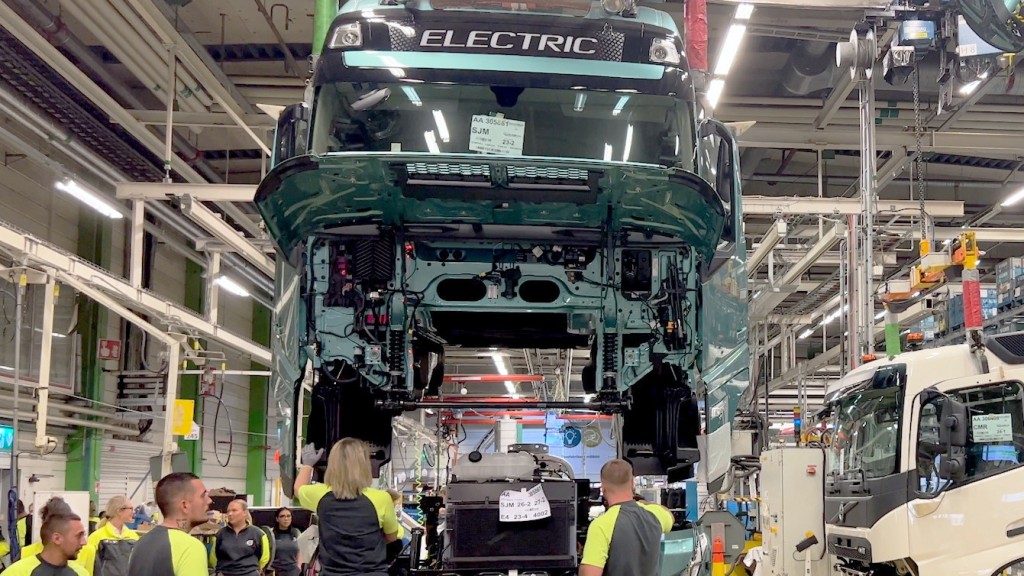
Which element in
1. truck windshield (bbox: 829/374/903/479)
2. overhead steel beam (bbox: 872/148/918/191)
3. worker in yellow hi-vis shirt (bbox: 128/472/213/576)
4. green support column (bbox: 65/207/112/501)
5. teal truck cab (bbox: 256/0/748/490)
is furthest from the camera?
green support column (bbox: 65/207/112/501)

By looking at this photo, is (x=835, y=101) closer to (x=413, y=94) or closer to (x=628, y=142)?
(x=628, y=142)

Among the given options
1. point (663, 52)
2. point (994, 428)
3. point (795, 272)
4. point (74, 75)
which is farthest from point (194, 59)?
point (795, 272)

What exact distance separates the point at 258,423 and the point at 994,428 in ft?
55.4

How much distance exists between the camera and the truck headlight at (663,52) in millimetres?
5629

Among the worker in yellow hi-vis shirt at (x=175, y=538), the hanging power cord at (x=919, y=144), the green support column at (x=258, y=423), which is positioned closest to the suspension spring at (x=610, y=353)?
the worker in yellow hi-vis shirt at (x=175, y=538)

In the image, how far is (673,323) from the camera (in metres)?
5.96

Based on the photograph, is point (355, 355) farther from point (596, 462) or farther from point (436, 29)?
point (596, 462)

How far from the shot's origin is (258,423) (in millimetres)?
21625

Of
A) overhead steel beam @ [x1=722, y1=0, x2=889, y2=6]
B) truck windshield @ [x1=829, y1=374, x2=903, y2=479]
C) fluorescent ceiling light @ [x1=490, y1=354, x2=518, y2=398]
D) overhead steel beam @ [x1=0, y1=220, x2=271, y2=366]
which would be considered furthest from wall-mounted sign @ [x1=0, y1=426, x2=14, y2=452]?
truck windshield @ [x1=829, y1=374, x2=903, y2=479]

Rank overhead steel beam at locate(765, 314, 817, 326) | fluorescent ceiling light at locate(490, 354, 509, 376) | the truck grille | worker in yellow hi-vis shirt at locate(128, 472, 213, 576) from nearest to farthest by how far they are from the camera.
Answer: worker in yellow hi-vis shirt at locate(128, 472, 213, 576) → the truck grille → fluorescent ceiling light at locate(490, 354, 509, 376) → overhead steel beam at locate(765, 314, 817, 326)

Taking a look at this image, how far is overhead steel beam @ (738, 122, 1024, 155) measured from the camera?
1150cm

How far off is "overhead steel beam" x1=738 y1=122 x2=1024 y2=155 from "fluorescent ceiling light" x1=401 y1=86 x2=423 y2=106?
258 inches

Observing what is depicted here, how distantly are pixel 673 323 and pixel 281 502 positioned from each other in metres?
17.8

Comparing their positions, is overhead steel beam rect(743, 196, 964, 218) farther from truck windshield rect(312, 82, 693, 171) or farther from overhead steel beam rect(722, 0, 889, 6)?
truck windshield rect(312, 82, 693, 171)
